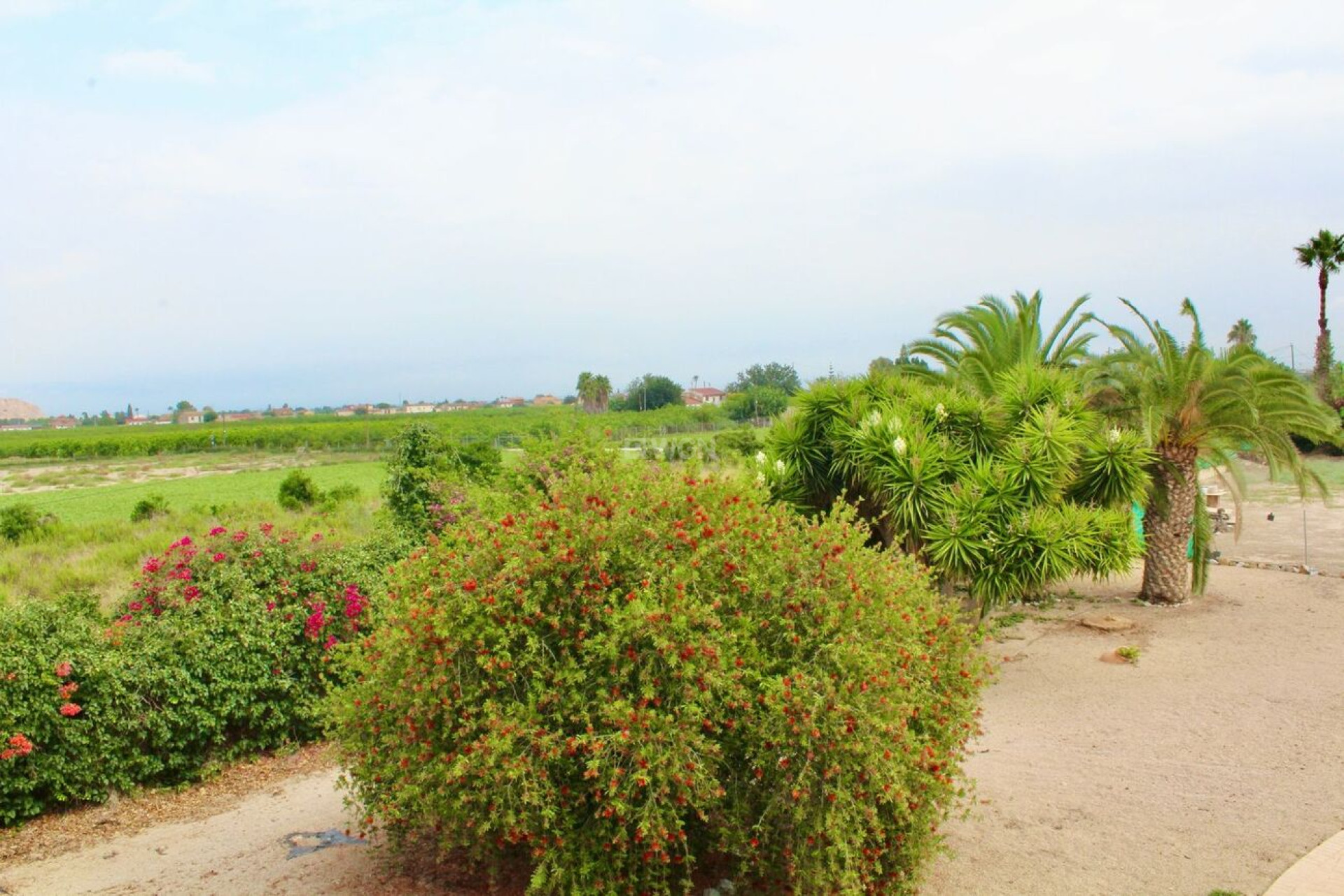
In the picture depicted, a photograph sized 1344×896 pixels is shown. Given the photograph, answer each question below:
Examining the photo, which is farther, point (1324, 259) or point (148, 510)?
point (1324, 259)

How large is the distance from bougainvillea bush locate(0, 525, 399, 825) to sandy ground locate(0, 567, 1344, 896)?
2.17 feet

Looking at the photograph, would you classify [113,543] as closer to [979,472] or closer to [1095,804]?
[979,472]

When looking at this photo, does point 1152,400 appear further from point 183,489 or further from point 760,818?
point 183,489

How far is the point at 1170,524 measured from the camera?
45.9 feet

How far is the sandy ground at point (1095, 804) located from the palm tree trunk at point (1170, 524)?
254 cm

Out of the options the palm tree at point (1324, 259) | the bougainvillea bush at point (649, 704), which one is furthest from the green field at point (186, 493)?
the palm tree at point (1324, 259)

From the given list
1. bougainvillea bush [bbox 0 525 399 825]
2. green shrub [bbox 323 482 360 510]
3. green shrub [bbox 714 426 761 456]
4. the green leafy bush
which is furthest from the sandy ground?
green shrub [bbox 714 426 761 456]

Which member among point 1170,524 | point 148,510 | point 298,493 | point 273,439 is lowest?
point 148,510

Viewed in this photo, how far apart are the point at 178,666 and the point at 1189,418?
12.6 m

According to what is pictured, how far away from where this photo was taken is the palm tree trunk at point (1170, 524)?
13.7m

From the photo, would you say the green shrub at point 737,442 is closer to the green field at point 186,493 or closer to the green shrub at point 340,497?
the green shrub at point 340,497

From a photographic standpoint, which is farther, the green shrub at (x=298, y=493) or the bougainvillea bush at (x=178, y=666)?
the green shrub at (x=298, y=493)

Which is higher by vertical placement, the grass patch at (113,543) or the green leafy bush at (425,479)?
the green leafy bush at (425,479)

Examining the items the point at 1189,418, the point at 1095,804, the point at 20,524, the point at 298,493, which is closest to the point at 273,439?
the point at 298,493
